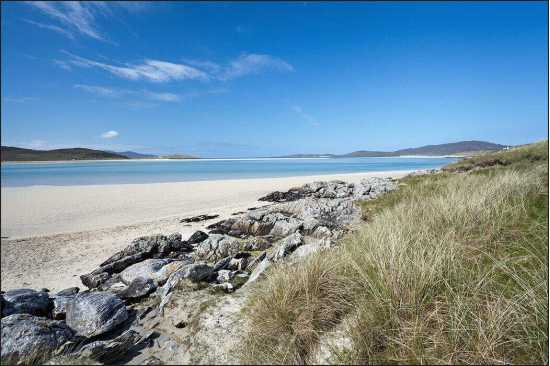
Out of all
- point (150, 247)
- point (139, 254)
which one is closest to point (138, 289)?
point (139, 254)

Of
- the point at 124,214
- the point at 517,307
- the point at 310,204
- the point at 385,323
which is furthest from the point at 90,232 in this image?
the point at 517,307

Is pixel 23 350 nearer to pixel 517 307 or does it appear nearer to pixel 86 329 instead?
pixel 86 329

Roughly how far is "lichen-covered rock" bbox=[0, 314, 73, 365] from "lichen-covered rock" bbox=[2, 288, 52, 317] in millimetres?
857

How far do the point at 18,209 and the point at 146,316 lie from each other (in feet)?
40.4

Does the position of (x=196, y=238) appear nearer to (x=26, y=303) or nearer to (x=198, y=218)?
(x=198, y=218)

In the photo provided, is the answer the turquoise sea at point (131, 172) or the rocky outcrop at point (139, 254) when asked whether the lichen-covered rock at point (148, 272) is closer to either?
the rocky outcrop at point (139, 254)

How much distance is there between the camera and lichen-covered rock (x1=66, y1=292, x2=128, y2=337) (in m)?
3.18

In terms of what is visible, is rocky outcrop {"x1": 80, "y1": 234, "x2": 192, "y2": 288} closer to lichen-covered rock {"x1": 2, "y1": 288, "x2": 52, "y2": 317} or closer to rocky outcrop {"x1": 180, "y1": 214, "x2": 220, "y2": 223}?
lichen-covered rock {"x1": 2, "y1": 288, "x2": 52, "y2": 317}

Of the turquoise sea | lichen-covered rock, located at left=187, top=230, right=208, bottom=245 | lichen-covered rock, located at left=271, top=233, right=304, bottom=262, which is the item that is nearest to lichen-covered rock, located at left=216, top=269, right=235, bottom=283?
lichen-covered rock, located at left=271, top=233, right=304, bottom=262

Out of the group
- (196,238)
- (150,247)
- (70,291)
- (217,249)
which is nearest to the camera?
(70,291)

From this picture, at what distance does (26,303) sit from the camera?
3758 millimetres

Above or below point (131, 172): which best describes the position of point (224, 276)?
below

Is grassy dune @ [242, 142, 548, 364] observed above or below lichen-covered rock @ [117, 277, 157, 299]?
above

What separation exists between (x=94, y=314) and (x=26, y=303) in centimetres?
132
